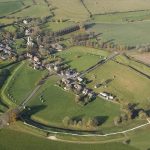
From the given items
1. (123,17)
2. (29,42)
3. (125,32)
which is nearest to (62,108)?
(29,42)

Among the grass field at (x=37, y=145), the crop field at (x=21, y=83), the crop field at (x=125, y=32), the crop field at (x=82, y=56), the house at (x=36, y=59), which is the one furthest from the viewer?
the crop field at (x=125, y=32)

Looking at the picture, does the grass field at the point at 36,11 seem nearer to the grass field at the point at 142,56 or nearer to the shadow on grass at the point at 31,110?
the grass field at the point at 142,56

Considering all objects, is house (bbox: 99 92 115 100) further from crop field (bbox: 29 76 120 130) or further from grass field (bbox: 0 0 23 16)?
grass field (bbox: 0 0 23 16)

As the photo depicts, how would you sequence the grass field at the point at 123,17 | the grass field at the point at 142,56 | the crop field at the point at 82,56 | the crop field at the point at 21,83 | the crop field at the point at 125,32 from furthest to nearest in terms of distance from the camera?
the grass field at the point at 123,17, the crop field at the point at 125,32, the grass field at the point at 142,56, the crop field at the point at 82,56, the crop field at the point at 21,83

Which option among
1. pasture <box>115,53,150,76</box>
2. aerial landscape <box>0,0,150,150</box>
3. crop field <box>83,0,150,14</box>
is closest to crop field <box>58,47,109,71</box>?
aerial landscape <box>0,0,150,150</box>

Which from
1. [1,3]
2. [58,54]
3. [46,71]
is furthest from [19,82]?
[1,3]

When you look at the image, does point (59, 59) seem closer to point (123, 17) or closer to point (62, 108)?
point (62, 108)

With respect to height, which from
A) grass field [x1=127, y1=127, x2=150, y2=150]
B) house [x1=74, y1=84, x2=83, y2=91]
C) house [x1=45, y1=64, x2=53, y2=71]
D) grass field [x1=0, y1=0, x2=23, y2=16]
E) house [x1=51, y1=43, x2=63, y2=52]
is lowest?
grass field [x1=127, y1=127, x2=150, y2=150]

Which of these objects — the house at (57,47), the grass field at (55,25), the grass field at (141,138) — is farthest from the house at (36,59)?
the grass field at (141,138)

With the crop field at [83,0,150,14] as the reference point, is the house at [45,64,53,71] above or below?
below
